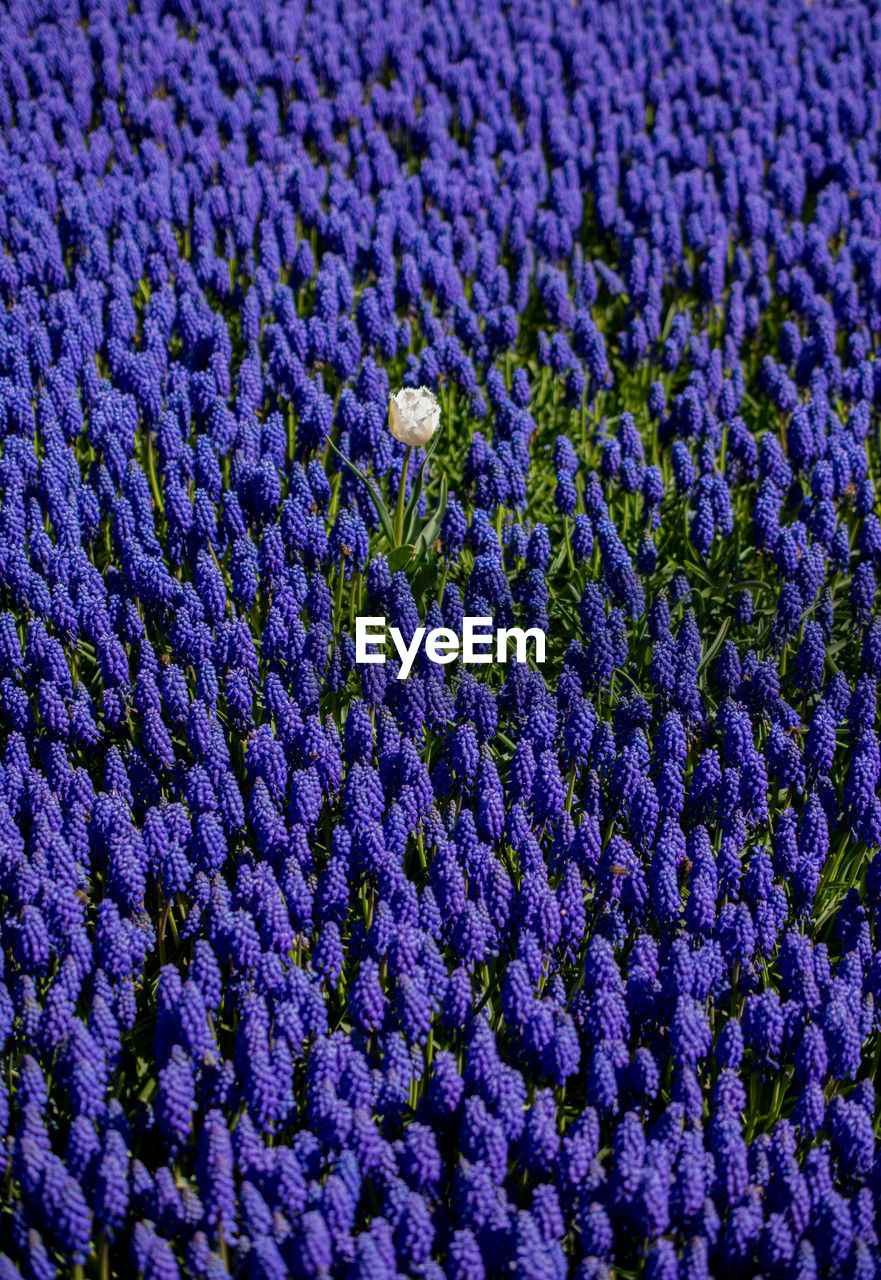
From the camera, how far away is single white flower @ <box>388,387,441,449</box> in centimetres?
532

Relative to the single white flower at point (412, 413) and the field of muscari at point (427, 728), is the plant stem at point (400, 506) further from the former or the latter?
the single white flower at point (412, 413)

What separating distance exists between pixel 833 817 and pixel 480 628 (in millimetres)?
1556

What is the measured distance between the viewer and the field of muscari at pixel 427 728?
134 inches

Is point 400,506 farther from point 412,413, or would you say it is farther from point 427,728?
point 427,728

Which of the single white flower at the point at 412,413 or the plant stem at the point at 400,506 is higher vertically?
the single white flower at the point at 412,413

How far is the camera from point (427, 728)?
4965 mm

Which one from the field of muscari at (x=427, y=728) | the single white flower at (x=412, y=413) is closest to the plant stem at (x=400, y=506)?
the field of muscari at (x=427, y=728)

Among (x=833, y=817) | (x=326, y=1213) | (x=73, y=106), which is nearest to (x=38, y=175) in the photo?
(x=73, y=106)

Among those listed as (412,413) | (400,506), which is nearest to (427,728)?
(400,506)

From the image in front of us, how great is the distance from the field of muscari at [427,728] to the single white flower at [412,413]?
0.37 meters

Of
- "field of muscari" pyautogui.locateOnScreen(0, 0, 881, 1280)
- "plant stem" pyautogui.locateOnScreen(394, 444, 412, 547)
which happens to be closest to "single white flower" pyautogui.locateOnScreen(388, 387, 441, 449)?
"plant stem" pyautogui.locateOnScreen(394, 444, 412, 547)

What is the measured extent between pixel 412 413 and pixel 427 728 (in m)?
1.34

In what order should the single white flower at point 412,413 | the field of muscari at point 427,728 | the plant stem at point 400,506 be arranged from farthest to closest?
the plant stem at point 400,506 → the single white flower at point 412,413 → the field of muscari at point 427,728

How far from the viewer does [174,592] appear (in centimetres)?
501
